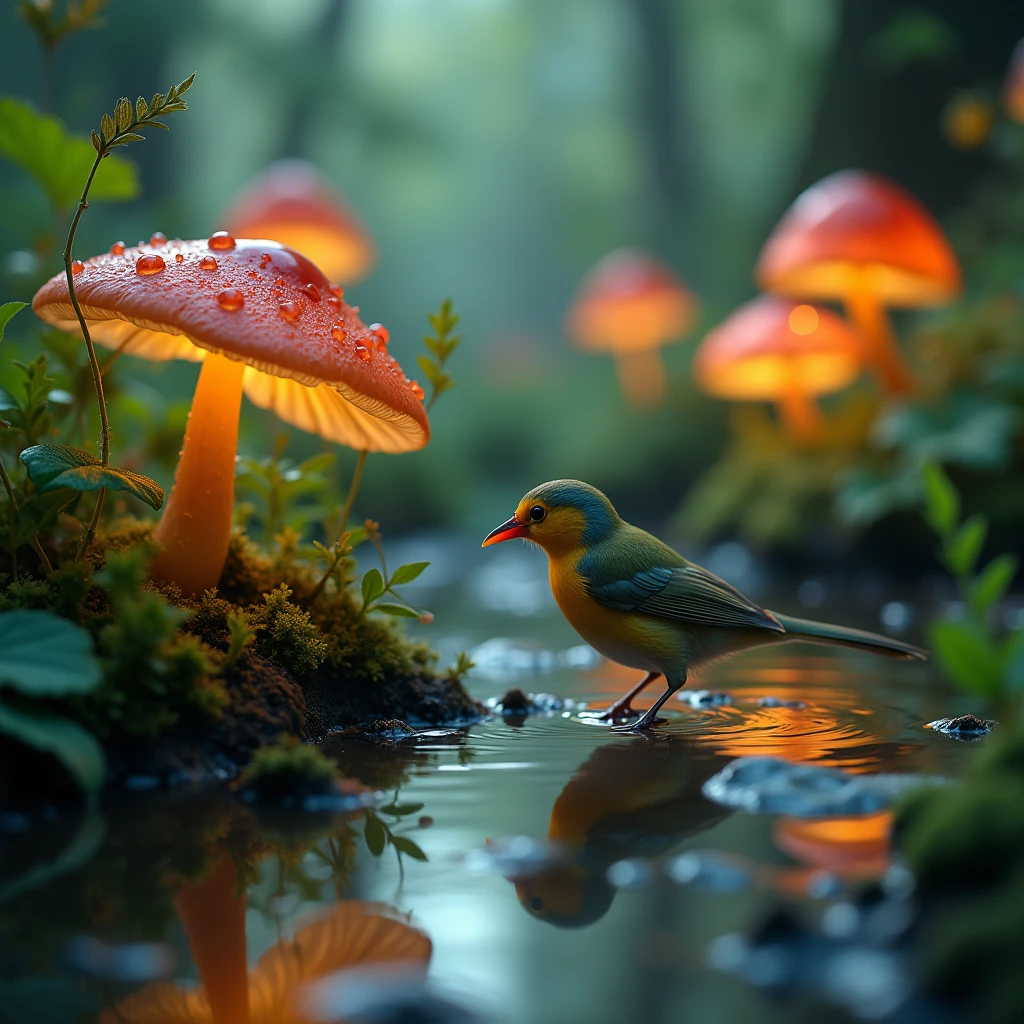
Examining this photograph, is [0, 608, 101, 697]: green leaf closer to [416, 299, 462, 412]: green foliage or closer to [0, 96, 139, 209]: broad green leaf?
[416, 299, 462, 412]: green foliage

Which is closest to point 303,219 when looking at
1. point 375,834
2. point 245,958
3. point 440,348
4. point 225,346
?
point 440,348

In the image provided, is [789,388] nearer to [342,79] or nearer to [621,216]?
[342,79]

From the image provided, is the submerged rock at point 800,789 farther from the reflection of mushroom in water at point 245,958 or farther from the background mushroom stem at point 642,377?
the background mushroom stem at point 642,377

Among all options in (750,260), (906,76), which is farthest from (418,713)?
(750,260)

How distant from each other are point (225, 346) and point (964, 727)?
1901 mm

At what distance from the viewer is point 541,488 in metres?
2.70

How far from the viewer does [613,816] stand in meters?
1.81

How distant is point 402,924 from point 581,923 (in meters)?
0.24

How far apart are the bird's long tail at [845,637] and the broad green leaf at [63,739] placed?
1705 mm

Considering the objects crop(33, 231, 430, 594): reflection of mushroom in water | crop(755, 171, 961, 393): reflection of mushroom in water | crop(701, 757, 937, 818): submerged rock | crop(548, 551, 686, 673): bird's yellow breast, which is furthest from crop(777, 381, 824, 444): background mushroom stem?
crop(701, 757, 937, 818): submerged rock

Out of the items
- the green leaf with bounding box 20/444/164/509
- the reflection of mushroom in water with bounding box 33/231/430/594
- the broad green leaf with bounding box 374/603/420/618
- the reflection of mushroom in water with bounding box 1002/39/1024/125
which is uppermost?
the reflection of mushroom in water with bounding box 1002/39/1024/125

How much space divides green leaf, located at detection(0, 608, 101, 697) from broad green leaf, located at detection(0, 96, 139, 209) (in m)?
1.86

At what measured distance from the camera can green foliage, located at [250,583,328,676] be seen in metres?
2.45

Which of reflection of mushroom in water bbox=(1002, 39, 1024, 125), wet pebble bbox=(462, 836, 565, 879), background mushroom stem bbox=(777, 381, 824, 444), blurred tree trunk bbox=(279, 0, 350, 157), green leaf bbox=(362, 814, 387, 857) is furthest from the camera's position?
blurred tree trunk bbox=(279, 0, 350, 157)
